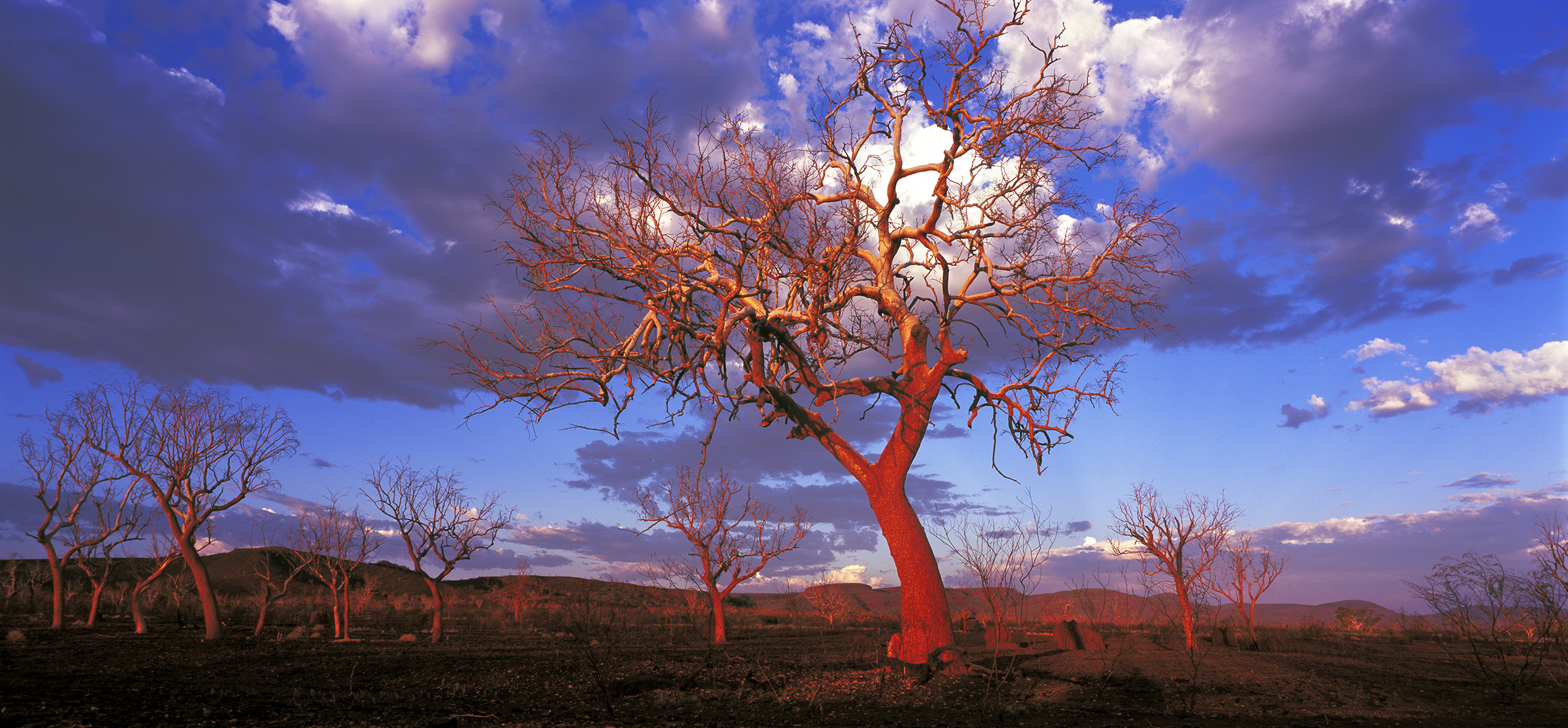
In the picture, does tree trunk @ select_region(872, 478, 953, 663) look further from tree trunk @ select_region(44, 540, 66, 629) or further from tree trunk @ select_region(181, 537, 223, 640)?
tree trunk @ select_region(44, 540, 66, 629)

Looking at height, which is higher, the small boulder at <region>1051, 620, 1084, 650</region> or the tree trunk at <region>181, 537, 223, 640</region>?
the tree trunk at <region>181, 537, 223, 640</region>

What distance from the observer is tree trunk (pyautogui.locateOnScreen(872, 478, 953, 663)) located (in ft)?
39.0

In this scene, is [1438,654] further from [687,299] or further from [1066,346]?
[687,299]

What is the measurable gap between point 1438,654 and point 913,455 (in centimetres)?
2401

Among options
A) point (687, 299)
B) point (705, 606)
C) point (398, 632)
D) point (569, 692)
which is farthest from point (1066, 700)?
point (705, 606)

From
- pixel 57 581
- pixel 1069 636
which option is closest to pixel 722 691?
pixel 1069 636

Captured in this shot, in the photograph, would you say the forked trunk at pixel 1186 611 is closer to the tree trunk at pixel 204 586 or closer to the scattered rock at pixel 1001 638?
the scattered rock at pixel 1001 638

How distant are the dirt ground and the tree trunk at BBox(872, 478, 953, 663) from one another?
0.53 meters

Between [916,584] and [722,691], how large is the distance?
Result: 11.3ft

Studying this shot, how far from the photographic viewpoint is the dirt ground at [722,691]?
9.00 metres

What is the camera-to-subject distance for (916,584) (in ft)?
38.9

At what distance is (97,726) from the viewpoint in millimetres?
7441

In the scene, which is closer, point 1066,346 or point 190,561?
point 1066,346

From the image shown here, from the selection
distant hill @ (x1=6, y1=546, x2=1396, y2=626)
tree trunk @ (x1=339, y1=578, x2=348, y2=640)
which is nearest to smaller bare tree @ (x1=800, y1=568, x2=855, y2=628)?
distant hill @ (x1=6, y1=546, x2=1396, y2=626)
